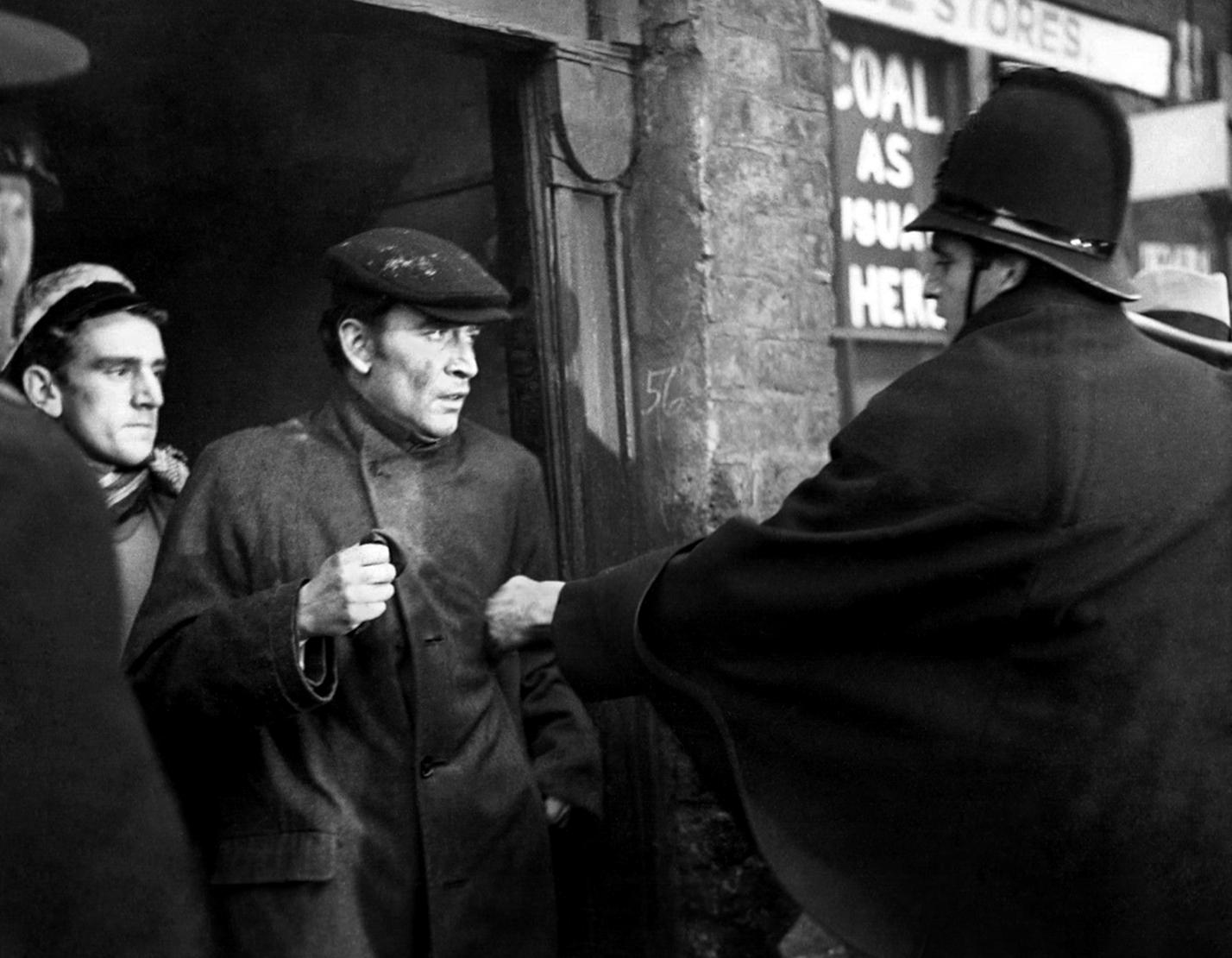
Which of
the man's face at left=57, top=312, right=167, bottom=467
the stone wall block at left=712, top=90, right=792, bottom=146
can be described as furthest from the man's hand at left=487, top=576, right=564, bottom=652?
the stone wall block at left=712, top=90, right=792, bottom=146

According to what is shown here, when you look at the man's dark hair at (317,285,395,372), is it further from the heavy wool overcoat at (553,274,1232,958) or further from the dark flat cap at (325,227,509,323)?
the heavy wool overcoat at (553,274,1232,958)

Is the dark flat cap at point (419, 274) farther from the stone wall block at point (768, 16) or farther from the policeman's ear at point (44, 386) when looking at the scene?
the stone wall block at point (768, 16)

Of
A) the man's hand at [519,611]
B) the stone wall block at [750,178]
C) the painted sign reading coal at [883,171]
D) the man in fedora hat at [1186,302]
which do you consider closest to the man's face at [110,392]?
the man's hand at [519,611]

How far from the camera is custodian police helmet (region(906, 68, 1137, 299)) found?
3.19 metres

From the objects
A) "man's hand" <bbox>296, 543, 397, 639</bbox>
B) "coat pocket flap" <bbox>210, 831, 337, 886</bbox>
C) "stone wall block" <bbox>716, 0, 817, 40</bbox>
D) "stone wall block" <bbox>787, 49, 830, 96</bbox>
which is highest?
"stone wall block" <bbox>716, 0, 817, 40</bbox>

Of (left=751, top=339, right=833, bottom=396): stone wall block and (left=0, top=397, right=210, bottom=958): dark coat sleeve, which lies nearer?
(left=0, top=397, right=210, bottom=958): dark coat sleeve

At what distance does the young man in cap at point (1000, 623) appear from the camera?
295cm

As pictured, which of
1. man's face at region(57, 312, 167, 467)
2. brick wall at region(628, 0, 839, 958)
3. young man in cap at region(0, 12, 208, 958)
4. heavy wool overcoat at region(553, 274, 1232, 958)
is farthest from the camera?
brick wall at region(628, 0, 839, 958)

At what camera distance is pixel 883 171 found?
5648 mm

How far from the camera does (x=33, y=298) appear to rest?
12.7 feet

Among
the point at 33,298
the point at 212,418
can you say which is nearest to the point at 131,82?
the point at 212,418

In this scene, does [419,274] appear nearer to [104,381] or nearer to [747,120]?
[104,381]

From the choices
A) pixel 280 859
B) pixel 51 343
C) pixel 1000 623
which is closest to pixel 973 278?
pixel 1000 623

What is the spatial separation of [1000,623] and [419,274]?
54.4 inches
